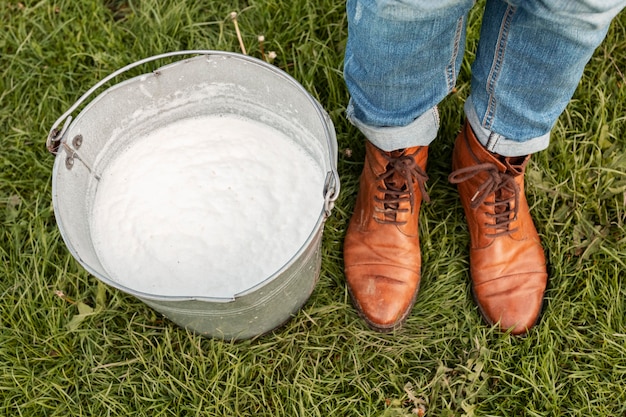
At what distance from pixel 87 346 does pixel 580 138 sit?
4.97ft

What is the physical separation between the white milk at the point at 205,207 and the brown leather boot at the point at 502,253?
1.31 feet

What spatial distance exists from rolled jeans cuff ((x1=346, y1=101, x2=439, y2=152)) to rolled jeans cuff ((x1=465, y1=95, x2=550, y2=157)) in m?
0.10

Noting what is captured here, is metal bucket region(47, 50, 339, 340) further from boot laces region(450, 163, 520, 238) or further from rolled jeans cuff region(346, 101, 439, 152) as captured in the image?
boot laces region(450, 163, 520, 238)

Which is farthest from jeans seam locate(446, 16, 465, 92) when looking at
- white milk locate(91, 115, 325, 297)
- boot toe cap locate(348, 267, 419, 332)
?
boot toe cap locate(348, 267, 419, 332)

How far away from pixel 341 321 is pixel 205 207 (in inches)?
18.7

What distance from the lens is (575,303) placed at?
1.58 metres

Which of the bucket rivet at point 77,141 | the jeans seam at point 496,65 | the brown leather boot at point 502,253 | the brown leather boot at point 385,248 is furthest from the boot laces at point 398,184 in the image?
the bucket rivet at point 77,141

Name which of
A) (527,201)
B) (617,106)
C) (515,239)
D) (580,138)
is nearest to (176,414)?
(515,239)

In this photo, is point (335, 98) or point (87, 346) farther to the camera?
point (335, 98)

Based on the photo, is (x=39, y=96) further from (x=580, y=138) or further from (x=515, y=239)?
(x=580, y=138)

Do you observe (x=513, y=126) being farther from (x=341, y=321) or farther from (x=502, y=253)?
(x=341, y=321)

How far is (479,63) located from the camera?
4.18 feet

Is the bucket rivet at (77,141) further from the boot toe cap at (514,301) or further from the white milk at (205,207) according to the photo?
the boot toe cap at (514,301)

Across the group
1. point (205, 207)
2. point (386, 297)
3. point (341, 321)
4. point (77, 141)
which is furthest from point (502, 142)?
point (77, 141)
